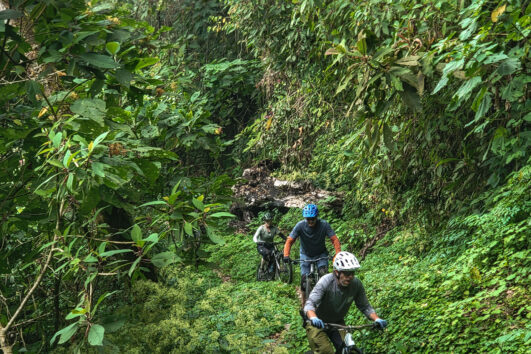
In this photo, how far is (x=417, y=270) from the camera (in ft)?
30.8

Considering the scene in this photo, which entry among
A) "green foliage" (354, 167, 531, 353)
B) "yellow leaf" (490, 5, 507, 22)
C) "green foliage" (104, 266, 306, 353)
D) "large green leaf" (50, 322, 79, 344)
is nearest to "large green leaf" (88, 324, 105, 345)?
"large green leaf" (50, 322, 79, 344)

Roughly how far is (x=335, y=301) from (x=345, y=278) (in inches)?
14.2

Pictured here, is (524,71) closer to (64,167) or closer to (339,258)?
(339,258)

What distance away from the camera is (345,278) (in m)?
6.04

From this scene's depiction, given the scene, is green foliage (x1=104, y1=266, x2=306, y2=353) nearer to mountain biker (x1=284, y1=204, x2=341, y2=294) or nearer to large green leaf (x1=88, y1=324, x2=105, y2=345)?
large green leaf (x1=88, y1=324, x2=105, y2=345)

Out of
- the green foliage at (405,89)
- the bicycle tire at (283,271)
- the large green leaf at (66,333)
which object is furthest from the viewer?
the bicycle tire at (283,271)

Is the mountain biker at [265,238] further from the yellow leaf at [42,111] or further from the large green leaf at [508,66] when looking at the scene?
the large green leaf at [508,66]

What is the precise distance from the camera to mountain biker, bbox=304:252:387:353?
5.94 meters

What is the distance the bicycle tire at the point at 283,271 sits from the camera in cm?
1353

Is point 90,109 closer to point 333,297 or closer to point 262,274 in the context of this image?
point 333,297

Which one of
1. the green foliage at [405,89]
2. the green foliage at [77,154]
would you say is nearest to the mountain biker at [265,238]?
the green foliage at [405,89]

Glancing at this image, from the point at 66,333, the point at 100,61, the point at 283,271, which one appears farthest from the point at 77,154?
the point at 283,271

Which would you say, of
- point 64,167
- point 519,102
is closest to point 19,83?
point 64,167

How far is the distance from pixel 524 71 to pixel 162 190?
4.30 m
